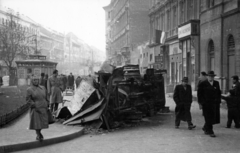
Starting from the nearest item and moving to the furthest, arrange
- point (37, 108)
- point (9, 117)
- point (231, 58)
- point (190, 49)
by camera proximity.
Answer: point (37, 108) < point (9, 117) < point (231, 58) < point (190, 49)

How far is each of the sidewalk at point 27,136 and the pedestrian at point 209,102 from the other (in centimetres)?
368

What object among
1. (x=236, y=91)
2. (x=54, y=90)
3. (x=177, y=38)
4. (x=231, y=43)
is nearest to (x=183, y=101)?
(x=236, y=91)

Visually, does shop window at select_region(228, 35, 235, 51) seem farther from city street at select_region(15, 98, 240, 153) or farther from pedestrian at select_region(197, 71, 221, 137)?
pedestrian at select_region(197, 71, 221, 137)

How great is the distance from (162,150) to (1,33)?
40945 millimetres

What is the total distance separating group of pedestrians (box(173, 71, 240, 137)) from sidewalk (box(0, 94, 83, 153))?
3.33m

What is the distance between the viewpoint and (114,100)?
1070 centimetres

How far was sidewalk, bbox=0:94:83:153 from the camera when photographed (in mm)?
7773

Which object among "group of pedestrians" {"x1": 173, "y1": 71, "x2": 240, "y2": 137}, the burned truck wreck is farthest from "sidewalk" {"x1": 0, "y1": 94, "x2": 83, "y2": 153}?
"group of pedestrians" {"x1": 173, "y1": 71, "x2": 240, "y2": 137}

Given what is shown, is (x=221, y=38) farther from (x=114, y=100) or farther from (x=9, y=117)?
(x=9, y=117)

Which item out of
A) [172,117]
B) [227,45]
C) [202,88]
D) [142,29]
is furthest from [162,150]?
[142,29]

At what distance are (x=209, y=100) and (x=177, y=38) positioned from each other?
2510 cm

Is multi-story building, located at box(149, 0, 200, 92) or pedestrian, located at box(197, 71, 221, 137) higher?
multi-story building, located at box(149, 0, 200, 92)

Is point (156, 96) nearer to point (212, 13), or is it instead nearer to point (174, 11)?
point (212, 13)

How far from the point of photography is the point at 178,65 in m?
34.3
